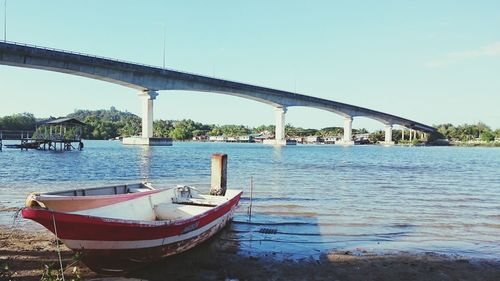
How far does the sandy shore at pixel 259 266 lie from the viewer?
7.21 metres

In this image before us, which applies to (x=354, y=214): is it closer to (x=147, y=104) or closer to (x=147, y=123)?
(x=147, y=104)

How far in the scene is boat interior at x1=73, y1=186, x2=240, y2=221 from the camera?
784cm

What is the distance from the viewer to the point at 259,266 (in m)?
7.82

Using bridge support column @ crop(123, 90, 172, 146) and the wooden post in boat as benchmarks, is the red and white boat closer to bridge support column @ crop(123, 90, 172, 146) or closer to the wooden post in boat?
the wooden post in boat

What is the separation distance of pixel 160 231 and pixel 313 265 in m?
2.90

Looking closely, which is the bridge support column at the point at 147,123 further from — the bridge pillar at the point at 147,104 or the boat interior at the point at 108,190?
the boat interior at the point at 108,190

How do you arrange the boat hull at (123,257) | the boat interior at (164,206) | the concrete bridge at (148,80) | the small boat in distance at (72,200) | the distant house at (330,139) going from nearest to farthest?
the small boat in distance at (72,200) → the boat hull at (123,257) → the boat interior at (164,206) → the concrete bridge at (148,80) → the distant house at (330,139)

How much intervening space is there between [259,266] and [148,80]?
6610 centimetres

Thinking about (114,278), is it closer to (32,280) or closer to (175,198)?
(32,280)

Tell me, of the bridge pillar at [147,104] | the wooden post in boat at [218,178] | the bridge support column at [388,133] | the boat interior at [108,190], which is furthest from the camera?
the bridge support column at [388,133]

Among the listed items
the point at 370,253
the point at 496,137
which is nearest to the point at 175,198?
the point at 370,253

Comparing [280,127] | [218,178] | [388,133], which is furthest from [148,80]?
[388,133]

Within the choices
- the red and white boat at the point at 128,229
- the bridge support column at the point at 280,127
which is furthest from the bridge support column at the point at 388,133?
the red and white boat at the point at 128,229

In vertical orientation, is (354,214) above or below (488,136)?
below
